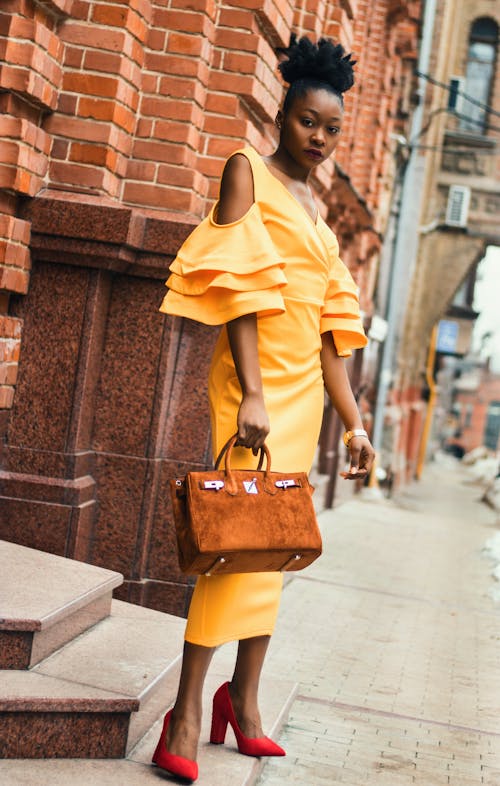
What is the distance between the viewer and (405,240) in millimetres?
18781

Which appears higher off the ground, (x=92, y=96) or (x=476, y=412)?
(x=476, y=412)

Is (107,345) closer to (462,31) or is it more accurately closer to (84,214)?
(84,214)

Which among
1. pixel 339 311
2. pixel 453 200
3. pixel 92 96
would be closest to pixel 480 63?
pixel 453 200

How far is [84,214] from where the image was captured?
4.83 metres

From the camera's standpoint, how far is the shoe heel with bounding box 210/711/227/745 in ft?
11.3

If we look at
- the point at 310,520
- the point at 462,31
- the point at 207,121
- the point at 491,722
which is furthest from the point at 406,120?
the point at 310,520

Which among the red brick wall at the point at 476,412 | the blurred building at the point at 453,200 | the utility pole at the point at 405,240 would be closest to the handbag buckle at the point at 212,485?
the utility pole at the point at 405,240

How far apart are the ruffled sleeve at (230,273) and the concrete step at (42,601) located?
111 centimetres

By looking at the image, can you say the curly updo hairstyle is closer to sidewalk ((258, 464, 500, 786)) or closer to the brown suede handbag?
the brown suede handbag

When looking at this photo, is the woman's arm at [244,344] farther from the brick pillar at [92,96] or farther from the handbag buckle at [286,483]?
the brick pillar at [92,96]

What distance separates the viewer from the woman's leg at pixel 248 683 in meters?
3.31

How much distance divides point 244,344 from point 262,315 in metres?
0.12

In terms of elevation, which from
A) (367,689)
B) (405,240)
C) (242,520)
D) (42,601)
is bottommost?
(367,689)

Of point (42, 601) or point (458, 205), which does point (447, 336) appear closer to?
point (458, 205)
